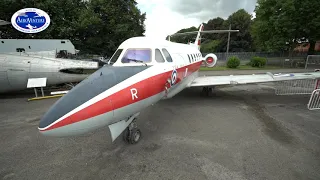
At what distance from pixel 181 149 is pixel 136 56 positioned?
8.48ft

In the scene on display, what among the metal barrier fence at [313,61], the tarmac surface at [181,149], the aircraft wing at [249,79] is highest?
the metal barrier fence at [313,61]

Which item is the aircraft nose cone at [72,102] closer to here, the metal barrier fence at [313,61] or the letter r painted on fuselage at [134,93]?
the letter r painted on fuselage at [134,93]

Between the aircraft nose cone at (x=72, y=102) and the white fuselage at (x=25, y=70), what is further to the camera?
the white fuselage at (x=25, y=70)

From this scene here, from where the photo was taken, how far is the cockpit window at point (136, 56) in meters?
4.25

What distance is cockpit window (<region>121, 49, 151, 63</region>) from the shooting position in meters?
4.25


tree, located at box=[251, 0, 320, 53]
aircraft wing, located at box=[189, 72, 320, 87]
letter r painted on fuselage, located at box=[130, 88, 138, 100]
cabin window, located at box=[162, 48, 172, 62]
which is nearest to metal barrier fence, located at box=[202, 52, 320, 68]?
tree, located at box=[251, 0, 320, 53]

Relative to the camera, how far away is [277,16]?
80.6 ft

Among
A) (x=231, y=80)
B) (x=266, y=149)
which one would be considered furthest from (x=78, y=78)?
(x=266, y=149)

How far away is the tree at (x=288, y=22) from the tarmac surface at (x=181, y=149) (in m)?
22.8

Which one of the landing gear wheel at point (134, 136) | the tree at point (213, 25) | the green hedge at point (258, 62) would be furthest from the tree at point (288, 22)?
the tree at point (213, 25)

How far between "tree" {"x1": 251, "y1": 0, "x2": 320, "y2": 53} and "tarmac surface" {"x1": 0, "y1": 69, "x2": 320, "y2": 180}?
74.7 ft

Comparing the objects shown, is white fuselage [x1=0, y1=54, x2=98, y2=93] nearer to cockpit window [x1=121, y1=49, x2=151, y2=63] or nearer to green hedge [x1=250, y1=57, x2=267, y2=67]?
cockpit window [x1=121, y1=49, x2=151, y2=63]

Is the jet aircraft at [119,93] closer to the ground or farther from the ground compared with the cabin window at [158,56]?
closer to the ground

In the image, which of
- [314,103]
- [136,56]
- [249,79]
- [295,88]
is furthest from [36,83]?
[295,88]
